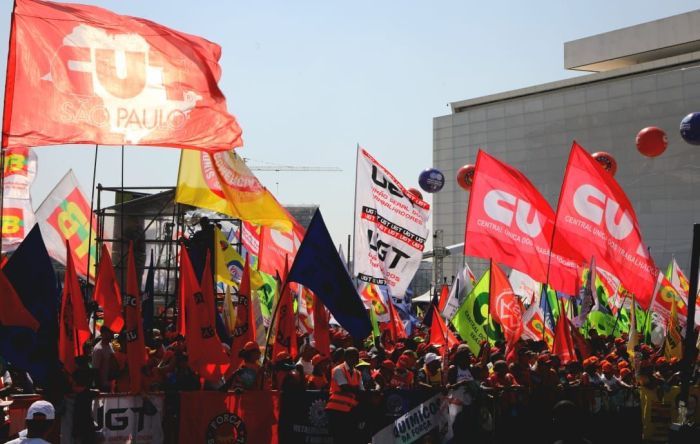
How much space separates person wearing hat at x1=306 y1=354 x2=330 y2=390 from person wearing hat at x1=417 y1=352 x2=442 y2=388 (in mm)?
1220

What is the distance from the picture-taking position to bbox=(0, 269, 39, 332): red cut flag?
32.3ft

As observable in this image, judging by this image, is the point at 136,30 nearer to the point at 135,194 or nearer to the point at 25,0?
the point at 25,0

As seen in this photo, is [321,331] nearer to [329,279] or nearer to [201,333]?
[329,279]

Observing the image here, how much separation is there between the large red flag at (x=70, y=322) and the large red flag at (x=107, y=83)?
1.52 metres

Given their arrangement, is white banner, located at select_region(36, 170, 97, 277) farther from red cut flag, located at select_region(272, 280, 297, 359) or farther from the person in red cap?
the person in red cap

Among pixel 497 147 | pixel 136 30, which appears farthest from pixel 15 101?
pixel 497 147

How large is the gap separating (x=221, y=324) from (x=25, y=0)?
6.78 metres

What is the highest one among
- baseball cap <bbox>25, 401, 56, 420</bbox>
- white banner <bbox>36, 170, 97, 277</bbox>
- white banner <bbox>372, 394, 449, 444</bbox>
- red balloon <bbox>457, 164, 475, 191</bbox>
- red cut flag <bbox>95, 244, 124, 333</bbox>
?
red balloon <bbox>457, 164, 475, 191</bbox>

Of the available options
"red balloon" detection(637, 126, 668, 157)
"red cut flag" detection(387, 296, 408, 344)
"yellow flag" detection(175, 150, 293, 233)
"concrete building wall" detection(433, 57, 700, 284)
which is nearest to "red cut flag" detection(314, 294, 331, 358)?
"yellow flag" detection(175, 150, 293, 233)

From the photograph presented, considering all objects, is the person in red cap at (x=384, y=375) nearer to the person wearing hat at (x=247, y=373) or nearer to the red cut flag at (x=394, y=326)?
the person wearing hat at (x=247, y=373)

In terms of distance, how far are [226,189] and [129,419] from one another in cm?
772

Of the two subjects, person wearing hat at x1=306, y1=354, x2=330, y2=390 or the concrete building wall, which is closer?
person wearing hat at x1=306, y1=354, x2=330, y2=390

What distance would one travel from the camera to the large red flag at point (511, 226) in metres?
17.9

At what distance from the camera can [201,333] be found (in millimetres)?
12000
